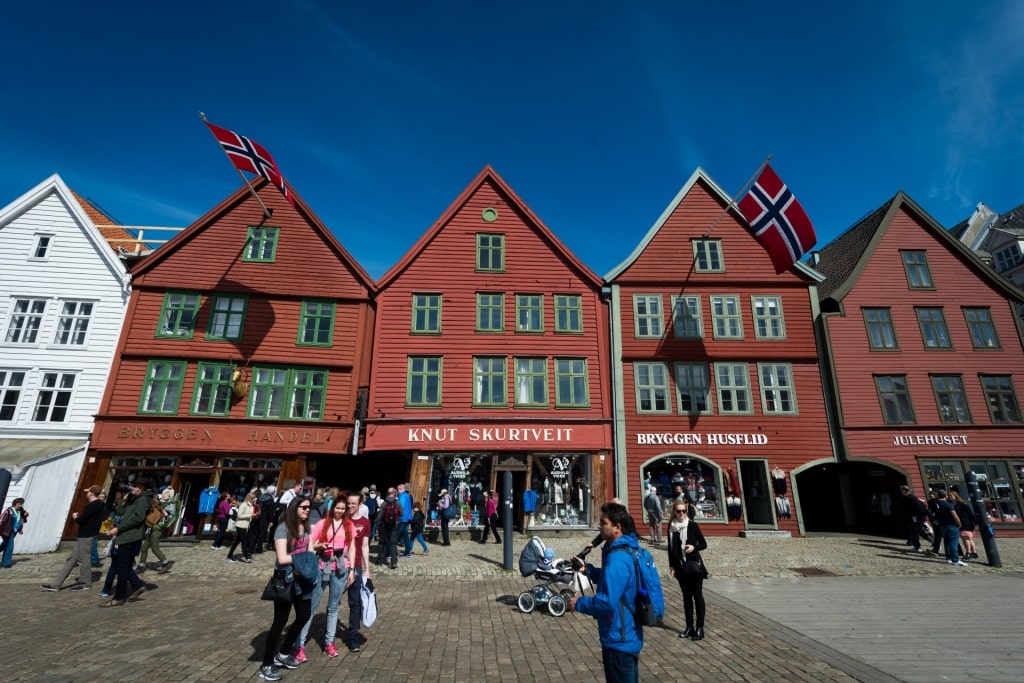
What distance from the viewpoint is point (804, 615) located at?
8.82 m

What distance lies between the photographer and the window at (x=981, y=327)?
21.2 meters

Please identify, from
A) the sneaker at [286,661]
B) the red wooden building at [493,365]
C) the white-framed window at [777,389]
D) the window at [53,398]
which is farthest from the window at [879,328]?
the window at [53,398]

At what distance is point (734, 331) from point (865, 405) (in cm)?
577

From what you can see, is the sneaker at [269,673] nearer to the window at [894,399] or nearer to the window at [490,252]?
the window at [490,252]

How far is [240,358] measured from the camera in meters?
19.5

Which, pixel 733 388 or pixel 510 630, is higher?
pixel 733 388

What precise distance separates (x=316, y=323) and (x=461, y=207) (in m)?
8.17

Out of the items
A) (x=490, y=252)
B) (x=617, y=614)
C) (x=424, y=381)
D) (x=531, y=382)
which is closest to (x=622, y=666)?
(x=617, y=614)

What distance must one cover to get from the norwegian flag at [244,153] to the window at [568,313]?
12.1 meters

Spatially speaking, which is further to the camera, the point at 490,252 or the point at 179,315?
the point at 490,252

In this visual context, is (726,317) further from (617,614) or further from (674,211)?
(617,614)

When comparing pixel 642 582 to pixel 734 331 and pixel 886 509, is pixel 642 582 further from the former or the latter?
pixel 886 509

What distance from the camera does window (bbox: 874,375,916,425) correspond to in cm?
1997

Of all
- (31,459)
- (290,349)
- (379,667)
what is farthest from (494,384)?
(31,459)
